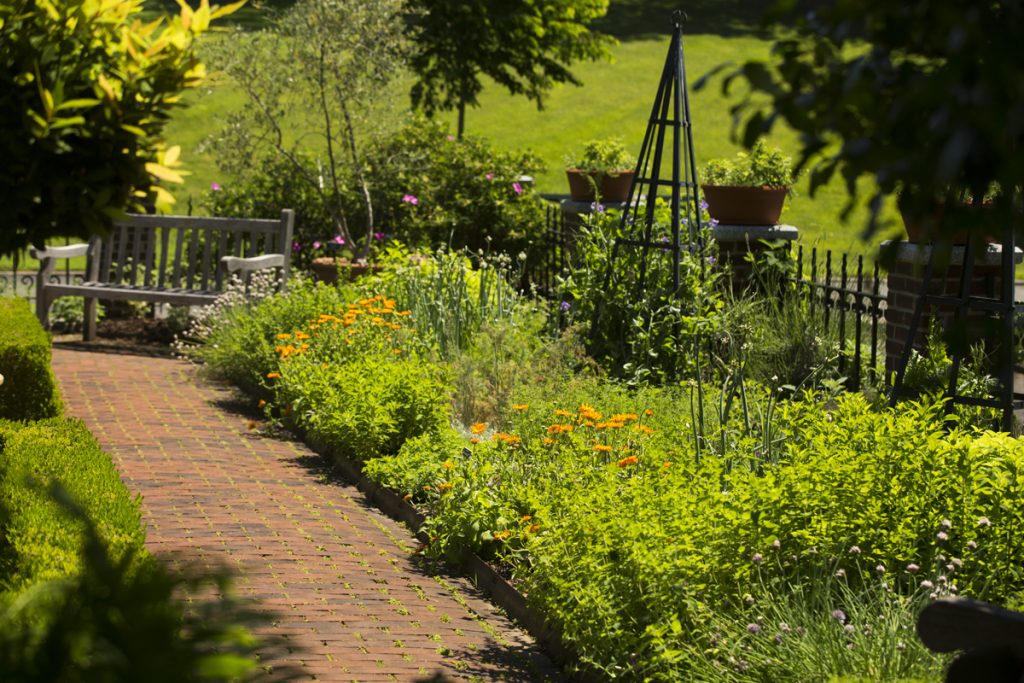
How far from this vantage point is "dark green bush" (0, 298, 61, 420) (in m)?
7.63

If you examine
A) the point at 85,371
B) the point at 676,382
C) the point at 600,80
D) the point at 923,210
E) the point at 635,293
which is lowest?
the point at 85,371

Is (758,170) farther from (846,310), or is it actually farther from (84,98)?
(84,98)

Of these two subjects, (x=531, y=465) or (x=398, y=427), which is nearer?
(x=531, y=465)

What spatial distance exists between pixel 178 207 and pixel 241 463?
1567 centimetres

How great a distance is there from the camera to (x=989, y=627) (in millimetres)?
2574

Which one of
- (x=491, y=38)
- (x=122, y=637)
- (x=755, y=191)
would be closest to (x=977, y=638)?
(x=122, y=637)

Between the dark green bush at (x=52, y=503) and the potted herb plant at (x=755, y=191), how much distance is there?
5727mm

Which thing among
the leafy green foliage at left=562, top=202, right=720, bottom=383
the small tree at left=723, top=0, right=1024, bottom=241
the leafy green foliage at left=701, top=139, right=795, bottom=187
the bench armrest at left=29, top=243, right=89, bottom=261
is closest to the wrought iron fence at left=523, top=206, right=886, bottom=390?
the leafy green foliage at left=562, top=202, right=720, bottom=383

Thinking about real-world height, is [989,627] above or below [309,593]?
above

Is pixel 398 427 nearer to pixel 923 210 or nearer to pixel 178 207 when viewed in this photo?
pixel 923 210

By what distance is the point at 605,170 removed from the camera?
37.3 ft

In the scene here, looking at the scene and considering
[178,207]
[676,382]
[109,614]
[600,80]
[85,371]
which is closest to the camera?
[109,614]

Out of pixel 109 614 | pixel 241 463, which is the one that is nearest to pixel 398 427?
pixel 241 463

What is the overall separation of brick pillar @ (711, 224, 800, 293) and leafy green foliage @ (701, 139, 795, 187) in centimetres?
38
